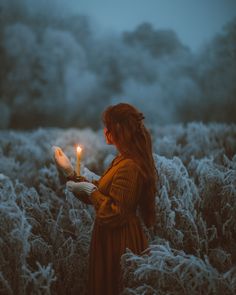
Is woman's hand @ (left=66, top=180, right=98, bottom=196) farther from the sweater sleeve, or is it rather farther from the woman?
the sweater sleeve

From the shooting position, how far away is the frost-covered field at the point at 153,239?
5.86 ft

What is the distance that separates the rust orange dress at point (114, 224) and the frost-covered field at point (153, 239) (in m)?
0.08

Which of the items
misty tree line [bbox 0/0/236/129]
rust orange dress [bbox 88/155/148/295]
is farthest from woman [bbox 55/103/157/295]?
misty tree line [bbox 0/0/236/129]

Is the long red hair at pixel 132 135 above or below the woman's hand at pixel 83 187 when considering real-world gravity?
above

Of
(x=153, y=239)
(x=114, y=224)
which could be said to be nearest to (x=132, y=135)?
(x=114, y=224)

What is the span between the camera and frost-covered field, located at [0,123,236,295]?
1.79m

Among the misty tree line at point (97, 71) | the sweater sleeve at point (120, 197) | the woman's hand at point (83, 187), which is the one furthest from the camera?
the misty tree line at point (97, 71)

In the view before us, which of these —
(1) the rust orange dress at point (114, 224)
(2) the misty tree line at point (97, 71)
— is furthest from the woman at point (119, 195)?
(2) the misty tree line at point (97, 71)

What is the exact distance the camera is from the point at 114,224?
1.77 meters

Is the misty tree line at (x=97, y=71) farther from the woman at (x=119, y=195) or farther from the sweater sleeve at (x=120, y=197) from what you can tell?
the sweater sleeve at (x=120, y=197)

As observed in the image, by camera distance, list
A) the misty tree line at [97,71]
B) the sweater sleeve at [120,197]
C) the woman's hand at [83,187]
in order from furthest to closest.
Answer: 1. the misty tree line at [97,71]
2. the woman's hand at [83,187]
3. the sweater sleeve at [120,197]

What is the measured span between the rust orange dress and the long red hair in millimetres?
47

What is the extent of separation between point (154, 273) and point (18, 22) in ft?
19.4

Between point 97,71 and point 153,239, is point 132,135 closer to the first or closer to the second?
point 153,239
